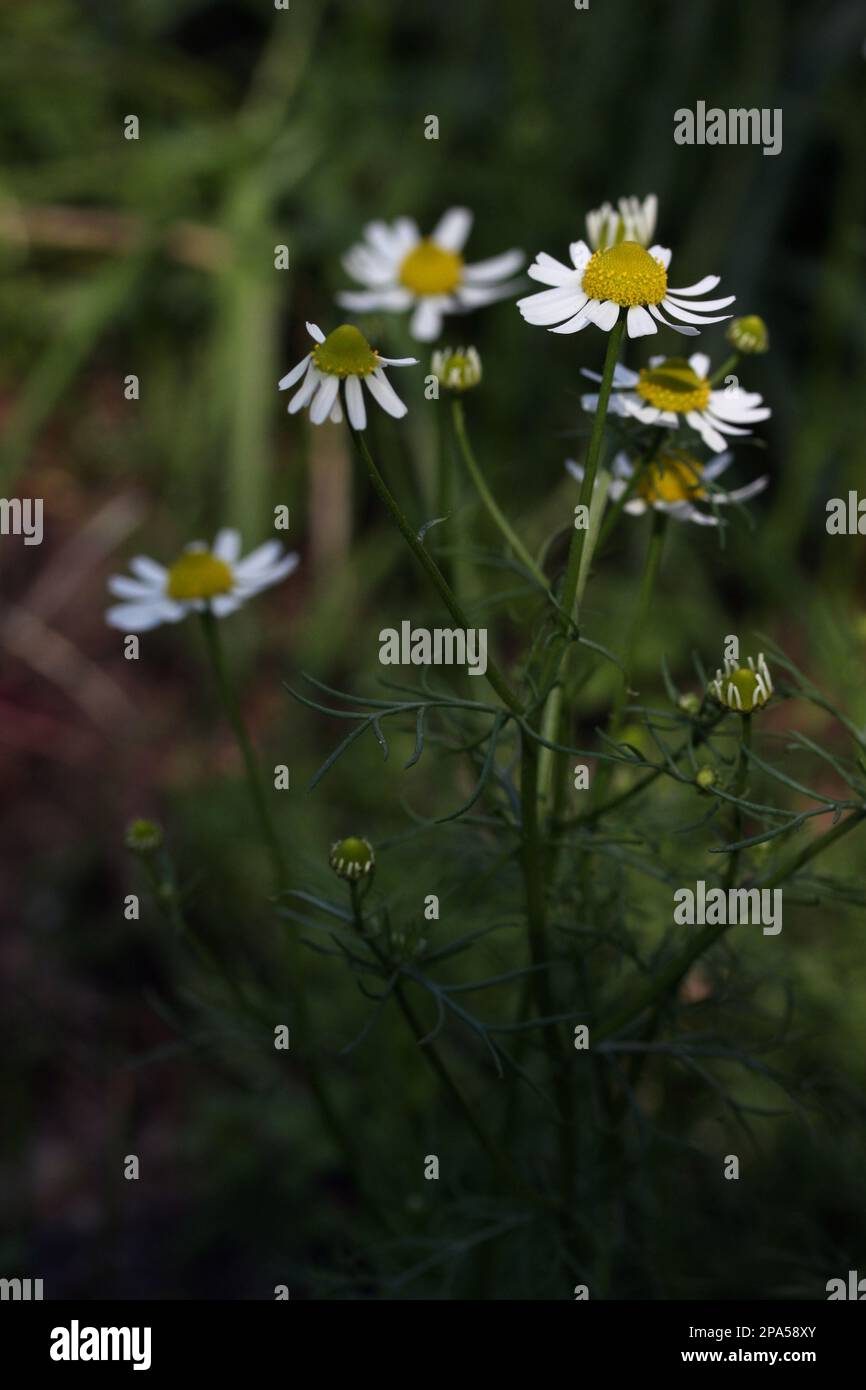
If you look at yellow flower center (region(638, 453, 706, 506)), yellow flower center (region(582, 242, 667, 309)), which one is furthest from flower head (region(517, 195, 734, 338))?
yellow flower center (region(638, 453, 706, 506))

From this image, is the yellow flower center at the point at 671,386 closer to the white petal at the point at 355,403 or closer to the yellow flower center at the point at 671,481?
the yellow flower center at the point at 671,481

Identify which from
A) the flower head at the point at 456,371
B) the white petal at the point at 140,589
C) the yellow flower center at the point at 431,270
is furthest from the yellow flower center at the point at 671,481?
the yellow flower center at the point at 431,270

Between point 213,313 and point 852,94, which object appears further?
point 213,313

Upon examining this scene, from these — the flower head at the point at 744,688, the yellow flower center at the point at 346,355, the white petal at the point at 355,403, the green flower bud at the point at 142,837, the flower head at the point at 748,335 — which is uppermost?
the flower head at the point at 748,335

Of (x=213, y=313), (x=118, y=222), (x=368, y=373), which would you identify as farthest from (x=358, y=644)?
(x=368, y=373)

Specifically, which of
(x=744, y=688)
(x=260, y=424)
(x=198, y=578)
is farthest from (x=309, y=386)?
(x=260, y=424)

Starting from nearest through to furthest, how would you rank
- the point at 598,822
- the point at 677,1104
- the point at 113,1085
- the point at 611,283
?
1. the point at 611,283
2. the point at 598,822
3. the point at 677,1104
4. the point at 113,1085

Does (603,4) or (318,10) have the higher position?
(318,10)

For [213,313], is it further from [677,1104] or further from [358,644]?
[677,1104]
